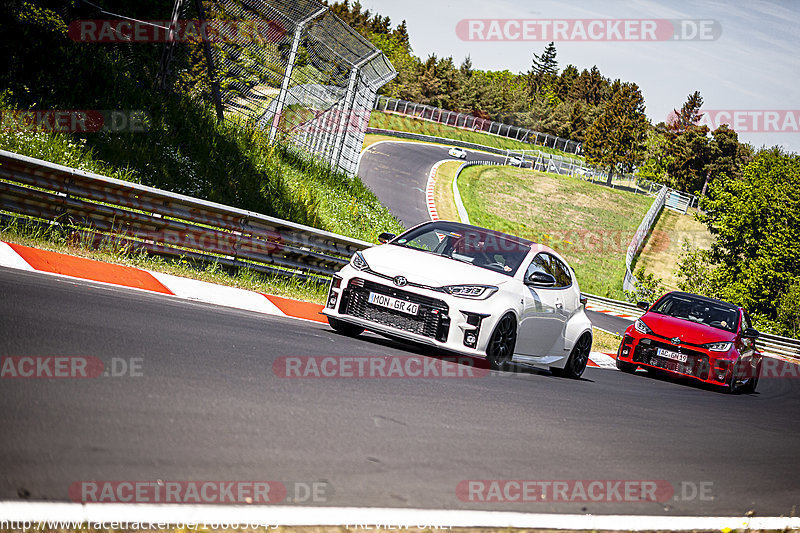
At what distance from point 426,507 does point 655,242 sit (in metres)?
59.8

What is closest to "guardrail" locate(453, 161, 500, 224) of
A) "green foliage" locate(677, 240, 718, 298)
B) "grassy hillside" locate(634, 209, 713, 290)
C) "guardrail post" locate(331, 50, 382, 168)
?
"grassy hillside" locate(634, 209, 713, 290)

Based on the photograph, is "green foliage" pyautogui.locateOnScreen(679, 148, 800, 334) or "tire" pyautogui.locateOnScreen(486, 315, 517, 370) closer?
"tire" pyautogui.locateOnScreen(486, 315, 517, 370)

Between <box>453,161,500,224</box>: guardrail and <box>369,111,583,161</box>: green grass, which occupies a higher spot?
<box>369,111,583,161</box>: green grass

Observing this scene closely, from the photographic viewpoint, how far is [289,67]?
640 inches

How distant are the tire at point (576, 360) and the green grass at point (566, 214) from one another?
30.1 m

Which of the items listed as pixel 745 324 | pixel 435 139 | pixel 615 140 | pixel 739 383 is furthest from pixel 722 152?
pixel 739 383

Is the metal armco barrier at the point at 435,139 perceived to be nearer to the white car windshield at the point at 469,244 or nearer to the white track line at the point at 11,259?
the white car windshield at the point at 469,244

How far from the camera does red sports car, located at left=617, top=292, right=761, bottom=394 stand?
532 inches

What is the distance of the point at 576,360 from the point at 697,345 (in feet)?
11.0

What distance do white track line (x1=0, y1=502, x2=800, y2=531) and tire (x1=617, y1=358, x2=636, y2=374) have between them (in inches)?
348

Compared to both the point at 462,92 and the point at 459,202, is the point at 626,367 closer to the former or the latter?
the point at 459,202

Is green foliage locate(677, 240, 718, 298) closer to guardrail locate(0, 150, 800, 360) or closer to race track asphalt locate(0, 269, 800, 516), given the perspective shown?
guardrail locate(0, 150, 800, 360)

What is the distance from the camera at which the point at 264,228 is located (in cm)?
1237

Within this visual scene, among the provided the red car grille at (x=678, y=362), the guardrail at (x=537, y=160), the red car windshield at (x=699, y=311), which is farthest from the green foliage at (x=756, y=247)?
the red car grille at (x=678, y=362)
